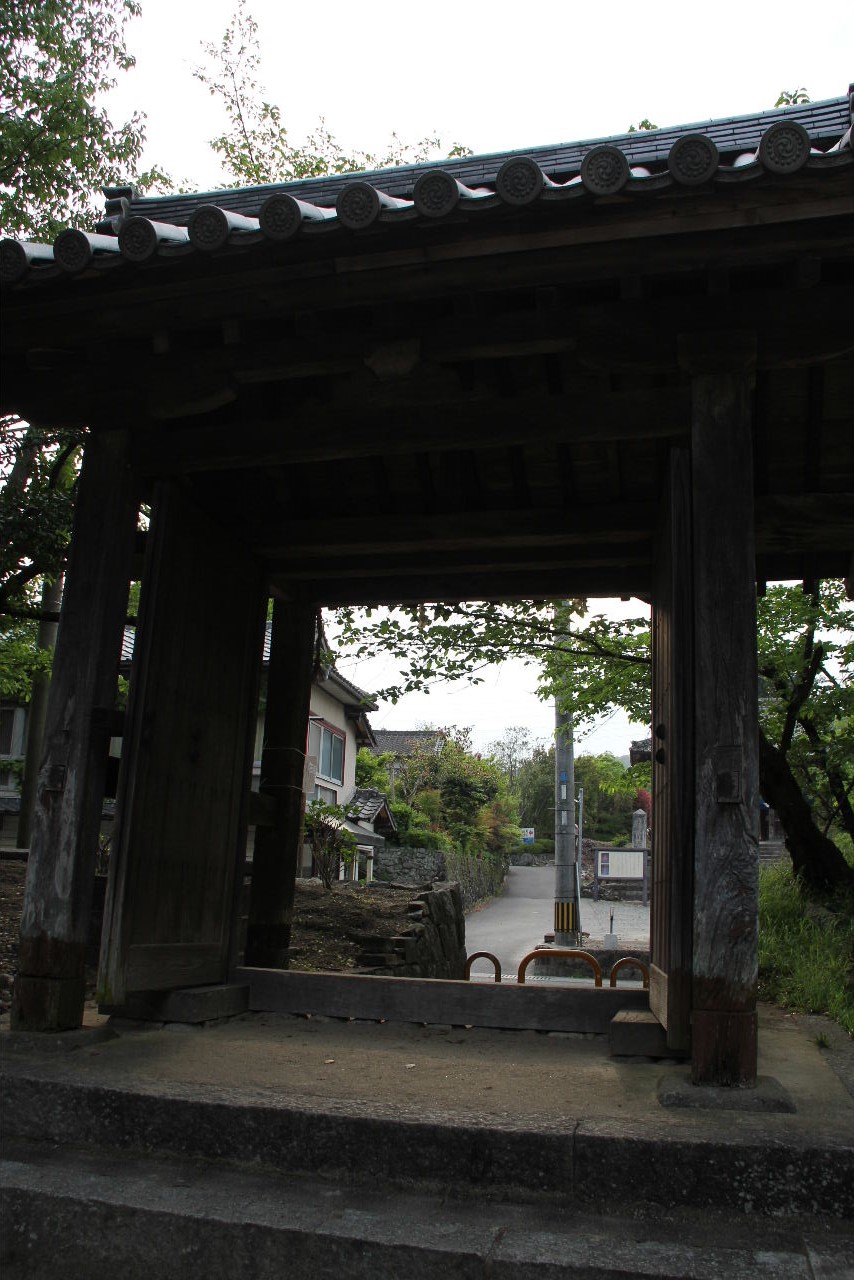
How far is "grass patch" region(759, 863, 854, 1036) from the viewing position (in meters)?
5.94

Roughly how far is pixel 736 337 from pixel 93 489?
10.2 ft

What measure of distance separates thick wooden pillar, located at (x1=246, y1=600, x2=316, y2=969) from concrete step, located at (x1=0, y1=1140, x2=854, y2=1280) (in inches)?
151

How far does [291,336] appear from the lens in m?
4.51

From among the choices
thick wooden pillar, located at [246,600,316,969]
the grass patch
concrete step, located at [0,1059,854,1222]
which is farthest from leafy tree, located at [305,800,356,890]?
concrete step, located at [0,1059,854,1222]

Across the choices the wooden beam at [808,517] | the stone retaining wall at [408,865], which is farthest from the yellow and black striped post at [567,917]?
the wooden beam at [808,517]

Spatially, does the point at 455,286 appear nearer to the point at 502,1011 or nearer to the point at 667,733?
the point at 667,733

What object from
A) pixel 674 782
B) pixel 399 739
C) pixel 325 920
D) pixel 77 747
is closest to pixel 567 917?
pixel 325 920

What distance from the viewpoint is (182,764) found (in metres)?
5.14

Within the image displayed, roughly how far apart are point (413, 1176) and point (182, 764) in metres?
2.73

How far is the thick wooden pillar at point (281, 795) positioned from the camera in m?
6.89

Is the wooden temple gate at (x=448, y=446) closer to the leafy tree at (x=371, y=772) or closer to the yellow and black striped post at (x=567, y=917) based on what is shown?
the yellow and black striped post at (x=567, y=917)

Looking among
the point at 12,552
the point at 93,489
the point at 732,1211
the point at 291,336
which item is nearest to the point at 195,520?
the point at 93,489

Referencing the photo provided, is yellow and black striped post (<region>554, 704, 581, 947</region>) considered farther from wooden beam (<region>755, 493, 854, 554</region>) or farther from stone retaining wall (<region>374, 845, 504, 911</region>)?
wooden beam (<region>755, 493, 854, 554</region>)

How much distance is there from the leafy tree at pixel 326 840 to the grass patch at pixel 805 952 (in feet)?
21.9
